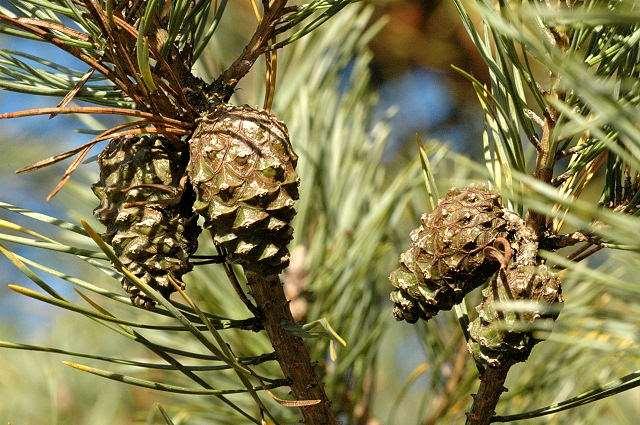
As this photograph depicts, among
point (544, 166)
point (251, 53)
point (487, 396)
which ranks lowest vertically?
point (487, 396)

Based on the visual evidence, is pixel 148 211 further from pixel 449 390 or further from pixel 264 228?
pixel 449 390

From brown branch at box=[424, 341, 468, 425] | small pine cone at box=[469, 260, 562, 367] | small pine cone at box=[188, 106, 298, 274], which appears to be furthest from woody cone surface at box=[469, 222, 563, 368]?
brown branch at box=[424, 341, 468, 425]

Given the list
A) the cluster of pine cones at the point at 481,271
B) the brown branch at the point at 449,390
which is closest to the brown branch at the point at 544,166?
the cluster of pine cones at the point at 481,271

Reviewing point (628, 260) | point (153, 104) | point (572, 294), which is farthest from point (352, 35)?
point (628, 260)

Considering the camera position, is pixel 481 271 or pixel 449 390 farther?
pixel 449 390

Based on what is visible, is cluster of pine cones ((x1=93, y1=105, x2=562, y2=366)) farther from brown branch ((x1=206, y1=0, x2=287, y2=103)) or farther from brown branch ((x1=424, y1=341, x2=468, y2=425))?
brown branch ((x1=424, y1=341, x2=468, y2=425))

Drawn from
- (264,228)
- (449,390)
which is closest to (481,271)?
(264,228)

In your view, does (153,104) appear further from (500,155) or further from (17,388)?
(17,388)
